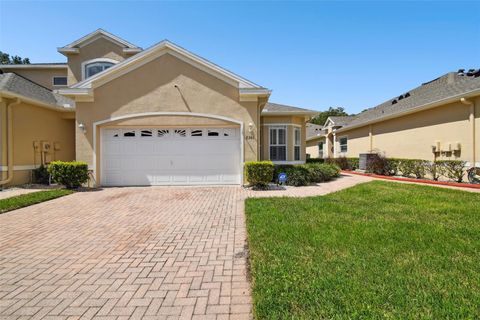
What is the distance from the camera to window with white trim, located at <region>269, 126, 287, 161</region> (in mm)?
13859

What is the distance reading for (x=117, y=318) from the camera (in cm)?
258

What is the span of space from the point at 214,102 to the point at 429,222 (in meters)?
8.77

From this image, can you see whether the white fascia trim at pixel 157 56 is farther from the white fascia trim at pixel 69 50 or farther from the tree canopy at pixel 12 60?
the tree canopy at pixel 12 60

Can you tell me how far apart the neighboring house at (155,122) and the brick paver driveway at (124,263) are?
425 cm

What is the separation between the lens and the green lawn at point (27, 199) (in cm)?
734

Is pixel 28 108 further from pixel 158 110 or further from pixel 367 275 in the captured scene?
pixel 367 275

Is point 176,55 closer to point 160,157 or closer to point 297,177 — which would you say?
point 160,157

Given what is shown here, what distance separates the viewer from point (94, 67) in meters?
16.2

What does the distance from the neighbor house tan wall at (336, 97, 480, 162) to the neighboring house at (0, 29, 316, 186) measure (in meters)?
8.79

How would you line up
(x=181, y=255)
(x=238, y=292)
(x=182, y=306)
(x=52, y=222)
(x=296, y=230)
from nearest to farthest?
(x=182, y=306), (x=238, y=292), (x=181, y=255), (x=296, y=230), (x=52, y=222)

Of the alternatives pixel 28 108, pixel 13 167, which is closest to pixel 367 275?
pixel 13 167

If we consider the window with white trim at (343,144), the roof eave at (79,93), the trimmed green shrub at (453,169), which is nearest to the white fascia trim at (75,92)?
the roof eave at (79,93)

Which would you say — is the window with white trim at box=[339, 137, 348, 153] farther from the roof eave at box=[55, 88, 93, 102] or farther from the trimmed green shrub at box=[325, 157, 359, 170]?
the roof eave at box=[55, 88, 93, 102]

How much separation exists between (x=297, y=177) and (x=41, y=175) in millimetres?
12408
